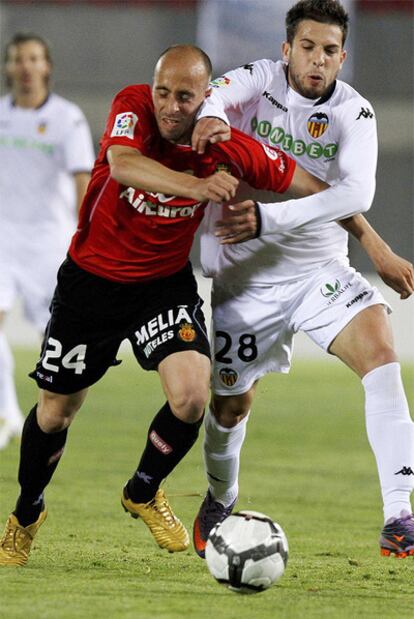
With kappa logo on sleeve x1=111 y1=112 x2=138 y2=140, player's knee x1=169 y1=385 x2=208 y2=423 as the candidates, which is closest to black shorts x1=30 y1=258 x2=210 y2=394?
player's knee x1=169 y1=385 x2=208 y2=423

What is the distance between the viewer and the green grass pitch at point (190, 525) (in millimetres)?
4309

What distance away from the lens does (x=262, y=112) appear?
5.50m

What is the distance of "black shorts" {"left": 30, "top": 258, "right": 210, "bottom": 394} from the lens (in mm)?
5078

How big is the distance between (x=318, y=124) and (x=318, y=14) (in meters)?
0.43

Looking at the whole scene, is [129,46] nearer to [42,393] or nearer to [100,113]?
[100,113]

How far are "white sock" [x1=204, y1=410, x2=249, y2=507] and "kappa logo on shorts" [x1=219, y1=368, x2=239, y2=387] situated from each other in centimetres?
22

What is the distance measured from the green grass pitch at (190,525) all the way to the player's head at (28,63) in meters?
2.44

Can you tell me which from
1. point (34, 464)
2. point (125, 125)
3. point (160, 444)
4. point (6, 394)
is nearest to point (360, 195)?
point (125, 125)

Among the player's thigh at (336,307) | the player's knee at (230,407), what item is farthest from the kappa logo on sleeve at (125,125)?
the player's knee at (230,407)

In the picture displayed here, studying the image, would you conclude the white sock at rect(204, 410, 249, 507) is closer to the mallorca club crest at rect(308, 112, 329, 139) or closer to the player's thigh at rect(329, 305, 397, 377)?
the player's thigh at rect(329, 305, 397, 377)

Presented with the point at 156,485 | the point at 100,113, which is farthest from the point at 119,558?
the point at 100,113

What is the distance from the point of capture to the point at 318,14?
17.3ft

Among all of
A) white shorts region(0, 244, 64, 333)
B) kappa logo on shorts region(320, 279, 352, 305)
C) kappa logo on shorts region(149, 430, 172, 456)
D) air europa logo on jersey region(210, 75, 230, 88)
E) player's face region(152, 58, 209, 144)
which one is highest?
player's face region(152, 58, 209, 144)

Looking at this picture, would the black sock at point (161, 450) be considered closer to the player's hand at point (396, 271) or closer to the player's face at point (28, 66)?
the player's hand at point (396, 271)
